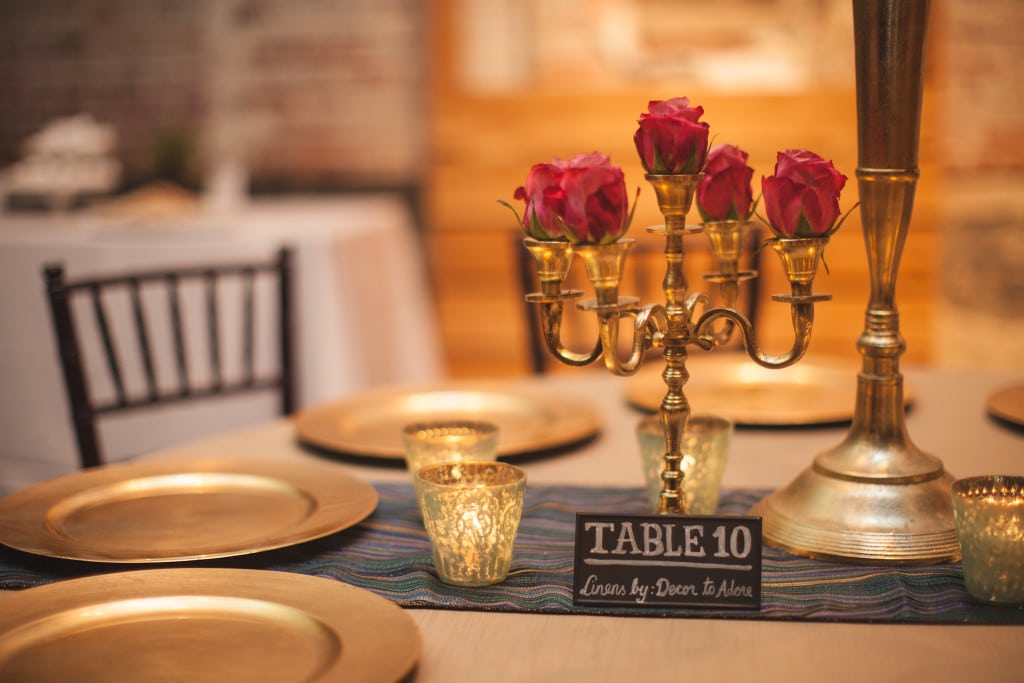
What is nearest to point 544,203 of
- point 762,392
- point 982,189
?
point 762,392

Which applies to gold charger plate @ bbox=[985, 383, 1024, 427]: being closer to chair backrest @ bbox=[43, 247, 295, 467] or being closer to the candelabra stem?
the candelabra stem

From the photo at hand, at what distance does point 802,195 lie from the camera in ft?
2.40

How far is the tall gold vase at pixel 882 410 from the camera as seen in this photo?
0.79 m

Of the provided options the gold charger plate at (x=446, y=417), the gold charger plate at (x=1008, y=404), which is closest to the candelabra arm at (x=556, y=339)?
the gold charger plate at (x=446, y=417)

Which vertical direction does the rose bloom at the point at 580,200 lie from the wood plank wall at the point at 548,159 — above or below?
above

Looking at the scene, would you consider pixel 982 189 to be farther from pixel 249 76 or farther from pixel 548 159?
pixel 249 76

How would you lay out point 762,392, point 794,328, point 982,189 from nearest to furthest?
1. point 794,328
2. point 762,392
3. point 982,189

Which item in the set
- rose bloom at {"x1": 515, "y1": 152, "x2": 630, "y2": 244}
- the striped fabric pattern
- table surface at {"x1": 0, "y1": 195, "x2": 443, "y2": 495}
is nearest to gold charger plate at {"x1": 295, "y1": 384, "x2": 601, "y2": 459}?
the striped fabric pattern

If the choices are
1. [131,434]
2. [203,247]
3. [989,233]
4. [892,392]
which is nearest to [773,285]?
[989,233]

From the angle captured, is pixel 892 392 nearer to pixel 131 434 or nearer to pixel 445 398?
pixel 445 398

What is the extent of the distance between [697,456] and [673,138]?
0.26 m

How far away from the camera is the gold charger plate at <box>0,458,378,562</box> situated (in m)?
0.82

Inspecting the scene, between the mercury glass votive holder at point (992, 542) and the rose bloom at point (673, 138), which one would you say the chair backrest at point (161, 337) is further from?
the mercury glass votive holder at point (992, 542)

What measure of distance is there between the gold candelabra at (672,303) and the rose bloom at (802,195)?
1cm
